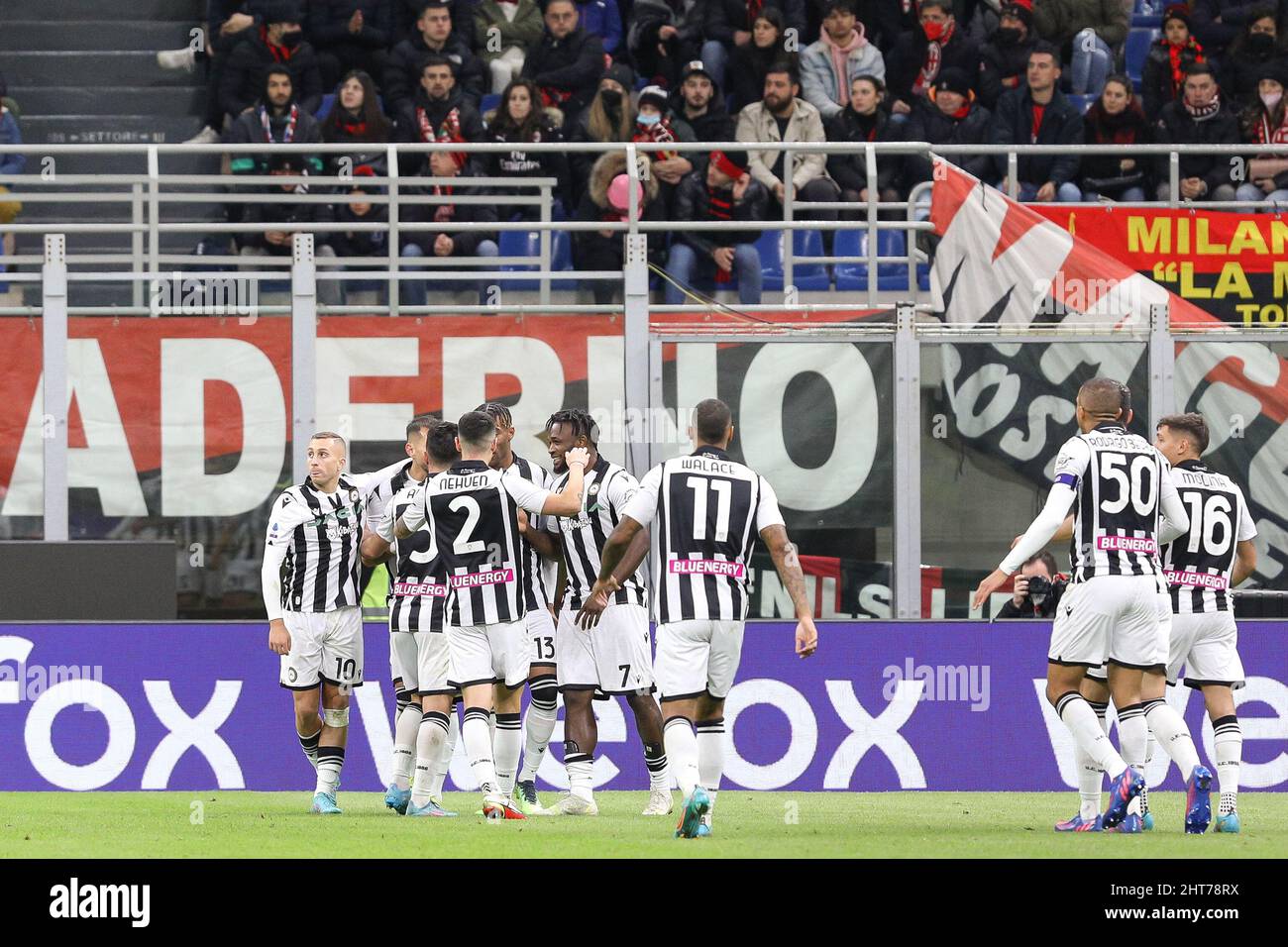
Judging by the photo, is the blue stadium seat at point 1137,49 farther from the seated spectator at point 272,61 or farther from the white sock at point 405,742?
the white sock at point 405,742

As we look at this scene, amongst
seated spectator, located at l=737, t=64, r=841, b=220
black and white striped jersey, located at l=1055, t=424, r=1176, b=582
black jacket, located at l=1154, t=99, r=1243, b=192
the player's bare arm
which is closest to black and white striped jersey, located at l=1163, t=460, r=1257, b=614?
black and white striped jersey, located at l=1055, t=424, r=1176, b=582

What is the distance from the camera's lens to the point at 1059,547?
13336 mm

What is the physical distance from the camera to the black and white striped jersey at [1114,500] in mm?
9375

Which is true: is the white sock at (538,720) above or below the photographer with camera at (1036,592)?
below

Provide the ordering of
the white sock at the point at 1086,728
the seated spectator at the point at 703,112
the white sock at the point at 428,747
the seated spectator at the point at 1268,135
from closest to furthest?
the white sock at the point at 1086,728 < the white sock at the point at 428,747 < the seated spectator at the point at 703,112 < the seated spectator at the point at 1268,135

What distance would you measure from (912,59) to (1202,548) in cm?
939

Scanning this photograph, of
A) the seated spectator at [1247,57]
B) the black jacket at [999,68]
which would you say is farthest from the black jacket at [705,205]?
the seated spectator at [1247,57]

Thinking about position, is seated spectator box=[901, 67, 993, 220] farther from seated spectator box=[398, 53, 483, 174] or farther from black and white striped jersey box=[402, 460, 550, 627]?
black and white striped jersey box=[402, 460, 550, 627]

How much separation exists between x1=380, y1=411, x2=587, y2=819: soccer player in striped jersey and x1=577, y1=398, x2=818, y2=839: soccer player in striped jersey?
0.71 meters

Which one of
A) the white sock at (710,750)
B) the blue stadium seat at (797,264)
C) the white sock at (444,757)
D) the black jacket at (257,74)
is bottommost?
the white sock at (444,757)

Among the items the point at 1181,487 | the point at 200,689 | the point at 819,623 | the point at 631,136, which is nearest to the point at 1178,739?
the point at 1181,487

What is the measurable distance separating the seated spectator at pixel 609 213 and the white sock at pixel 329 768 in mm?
6032

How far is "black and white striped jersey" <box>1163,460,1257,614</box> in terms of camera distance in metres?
10.3

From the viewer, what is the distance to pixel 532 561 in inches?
415
